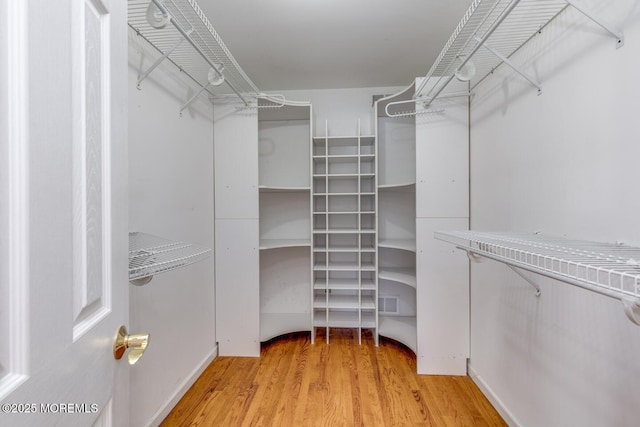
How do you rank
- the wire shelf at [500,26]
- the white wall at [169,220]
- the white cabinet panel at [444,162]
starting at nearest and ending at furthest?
the wire shelf at [500,26] → the white wall at [169,220] → the white cabinet panel at [444,162]

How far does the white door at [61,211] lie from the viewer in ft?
1.17

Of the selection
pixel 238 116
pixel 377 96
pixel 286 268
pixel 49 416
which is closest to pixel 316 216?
pixel 286 268

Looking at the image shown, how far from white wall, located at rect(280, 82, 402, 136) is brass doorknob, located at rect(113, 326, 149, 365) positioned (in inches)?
88.8

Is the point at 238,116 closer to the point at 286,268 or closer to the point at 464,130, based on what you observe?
the point at 286,268

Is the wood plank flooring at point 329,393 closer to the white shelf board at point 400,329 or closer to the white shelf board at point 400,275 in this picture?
the white shelf board at point 400,329

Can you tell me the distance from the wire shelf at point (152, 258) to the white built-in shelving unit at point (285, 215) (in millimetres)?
1346

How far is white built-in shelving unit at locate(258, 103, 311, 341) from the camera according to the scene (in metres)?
2.59

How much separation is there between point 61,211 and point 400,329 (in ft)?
7.94

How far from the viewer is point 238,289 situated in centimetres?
212

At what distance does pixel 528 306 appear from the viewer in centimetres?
132

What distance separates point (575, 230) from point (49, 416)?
5.44ft

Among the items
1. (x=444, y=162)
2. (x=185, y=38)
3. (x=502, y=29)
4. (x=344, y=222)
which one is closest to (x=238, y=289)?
(x=344, y=222)

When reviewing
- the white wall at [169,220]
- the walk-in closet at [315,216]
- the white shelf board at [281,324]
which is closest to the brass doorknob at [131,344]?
the walk-in closet at [315,216]

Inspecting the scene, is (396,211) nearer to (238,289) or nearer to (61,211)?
(238,289)
